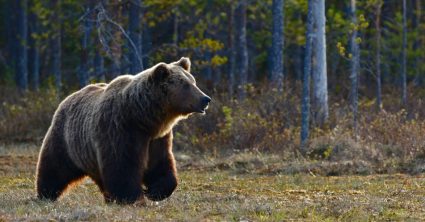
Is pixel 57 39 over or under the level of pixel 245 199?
over

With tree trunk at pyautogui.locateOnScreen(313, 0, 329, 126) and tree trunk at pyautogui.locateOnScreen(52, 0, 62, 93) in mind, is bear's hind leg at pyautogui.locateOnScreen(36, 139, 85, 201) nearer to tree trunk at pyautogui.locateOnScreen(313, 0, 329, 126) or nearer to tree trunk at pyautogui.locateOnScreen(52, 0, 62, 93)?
tree trunk at pyautogui.locateOnScreen(313, 0, 329, 126)

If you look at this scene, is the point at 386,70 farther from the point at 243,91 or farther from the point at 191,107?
the point at 191,107

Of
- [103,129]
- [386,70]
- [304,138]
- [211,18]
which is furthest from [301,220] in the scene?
[386,70]

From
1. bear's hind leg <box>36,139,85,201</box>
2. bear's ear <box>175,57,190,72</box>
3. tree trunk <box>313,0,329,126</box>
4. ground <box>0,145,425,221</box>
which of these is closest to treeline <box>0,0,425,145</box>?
tree trunk <box>313,0,329,126</box>

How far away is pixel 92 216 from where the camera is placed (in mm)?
8773

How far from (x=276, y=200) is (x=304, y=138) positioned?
6825 mm

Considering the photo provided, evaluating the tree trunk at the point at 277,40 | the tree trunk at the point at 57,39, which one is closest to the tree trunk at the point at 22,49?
the tree trunk at the point at 57,39

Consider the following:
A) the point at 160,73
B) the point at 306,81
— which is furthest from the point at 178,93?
the point at 306,81

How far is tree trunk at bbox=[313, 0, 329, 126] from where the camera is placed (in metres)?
19.9

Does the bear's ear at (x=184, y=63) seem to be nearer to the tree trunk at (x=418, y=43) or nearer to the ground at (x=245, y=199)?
the ground at (x=245, y=199)

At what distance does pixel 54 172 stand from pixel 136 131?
1.49 metres

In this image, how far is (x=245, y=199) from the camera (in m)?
10.4

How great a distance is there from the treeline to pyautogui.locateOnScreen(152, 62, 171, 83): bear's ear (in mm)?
7012

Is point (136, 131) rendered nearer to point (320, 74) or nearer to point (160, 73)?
point (160, 73)
